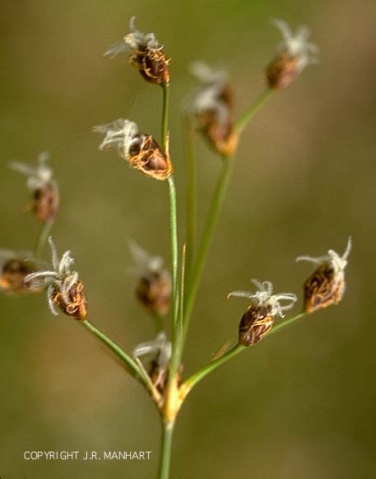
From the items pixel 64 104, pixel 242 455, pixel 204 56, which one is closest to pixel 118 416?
pixel 242 455

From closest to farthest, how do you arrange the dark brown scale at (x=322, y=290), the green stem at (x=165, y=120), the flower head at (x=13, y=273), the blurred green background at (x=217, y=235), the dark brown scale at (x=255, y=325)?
the green stem at (x=165, y=120), the dark brown scale at (x=255, y=325), the dark brown scale at (x=322, y=290), the flower head at (x=13, y=273), the blurred green background at (x=217, y=235)

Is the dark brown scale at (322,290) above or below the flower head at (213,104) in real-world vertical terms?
below

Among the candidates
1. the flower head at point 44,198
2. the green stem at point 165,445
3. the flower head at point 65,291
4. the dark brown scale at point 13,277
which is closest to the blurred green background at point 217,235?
the flower head at point 44,198

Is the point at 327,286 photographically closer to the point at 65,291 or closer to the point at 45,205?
the point at 65,291

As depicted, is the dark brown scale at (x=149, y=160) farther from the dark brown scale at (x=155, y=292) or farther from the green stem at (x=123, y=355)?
the dark brown scale at (x=155, y=292)

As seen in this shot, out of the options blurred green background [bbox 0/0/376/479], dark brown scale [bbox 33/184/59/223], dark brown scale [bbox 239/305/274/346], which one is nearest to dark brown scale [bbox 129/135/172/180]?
dark brown scale [bbox 239/305/274/346]

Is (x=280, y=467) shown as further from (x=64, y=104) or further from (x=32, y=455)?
(x=64, y=104)

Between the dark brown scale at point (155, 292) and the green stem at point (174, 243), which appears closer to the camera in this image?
the green stem at point (174, 243)
